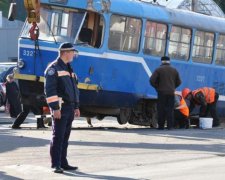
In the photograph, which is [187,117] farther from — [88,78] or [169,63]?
[88,78]

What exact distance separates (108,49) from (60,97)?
7.27m

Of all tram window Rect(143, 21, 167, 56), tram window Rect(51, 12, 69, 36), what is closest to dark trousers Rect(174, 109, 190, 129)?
tram window Rect(143, 21, 167, 56)

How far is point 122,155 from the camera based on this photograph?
1188cm

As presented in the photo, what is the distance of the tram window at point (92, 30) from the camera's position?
664 inches

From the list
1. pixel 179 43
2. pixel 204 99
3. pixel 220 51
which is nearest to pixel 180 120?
pixel 204 99

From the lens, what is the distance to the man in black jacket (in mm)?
17188

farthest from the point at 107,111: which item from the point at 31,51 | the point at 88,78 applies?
the point at 31,51

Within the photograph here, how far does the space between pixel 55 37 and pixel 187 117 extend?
4.11 metres

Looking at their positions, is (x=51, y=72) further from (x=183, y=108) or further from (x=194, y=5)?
(x=194, y=5)

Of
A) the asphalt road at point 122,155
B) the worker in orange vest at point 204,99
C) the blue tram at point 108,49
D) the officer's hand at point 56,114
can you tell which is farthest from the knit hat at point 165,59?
the officer's hand at point 56,114

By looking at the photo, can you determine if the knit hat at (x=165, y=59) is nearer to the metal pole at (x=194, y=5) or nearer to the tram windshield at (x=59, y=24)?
the tram windshield at (x=59, y=24)

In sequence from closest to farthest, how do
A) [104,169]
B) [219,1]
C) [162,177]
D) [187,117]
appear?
[162,177] → [104,169] → [187,117] → [219,1]

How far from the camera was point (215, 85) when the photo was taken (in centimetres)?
2091

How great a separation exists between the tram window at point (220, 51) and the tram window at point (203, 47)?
39 cm
